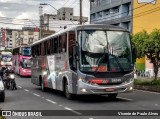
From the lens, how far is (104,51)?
61.1 ft

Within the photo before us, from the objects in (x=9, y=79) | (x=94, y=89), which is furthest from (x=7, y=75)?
(x=94, y=89)

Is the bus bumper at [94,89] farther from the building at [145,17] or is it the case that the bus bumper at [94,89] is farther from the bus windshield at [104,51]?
the building at [145,17]

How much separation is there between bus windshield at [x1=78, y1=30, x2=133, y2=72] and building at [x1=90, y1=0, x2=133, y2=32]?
44282 millimetres

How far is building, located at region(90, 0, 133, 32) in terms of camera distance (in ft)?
215

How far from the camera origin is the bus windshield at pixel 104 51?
18438mm

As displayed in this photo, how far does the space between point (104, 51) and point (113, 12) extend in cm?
5348

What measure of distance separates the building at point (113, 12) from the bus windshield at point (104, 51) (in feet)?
145

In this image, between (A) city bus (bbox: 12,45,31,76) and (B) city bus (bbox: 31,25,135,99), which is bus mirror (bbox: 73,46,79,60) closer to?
(B) city bus (bbox: 31,25,135,99)

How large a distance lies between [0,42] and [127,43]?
561 feet

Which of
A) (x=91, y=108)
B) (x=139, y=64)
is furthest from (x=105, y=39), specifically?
(x=139, y=64)

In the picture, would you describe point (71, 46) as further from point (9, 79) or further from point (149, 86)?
point (149, 86)

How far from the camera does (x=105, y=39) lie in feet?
62.1

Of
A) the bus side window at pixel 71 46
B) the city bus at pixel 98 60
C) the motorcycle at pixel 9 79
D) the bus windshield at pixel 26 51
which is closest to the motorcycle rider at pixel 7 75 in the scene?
the motorcycle at pixel 9 79

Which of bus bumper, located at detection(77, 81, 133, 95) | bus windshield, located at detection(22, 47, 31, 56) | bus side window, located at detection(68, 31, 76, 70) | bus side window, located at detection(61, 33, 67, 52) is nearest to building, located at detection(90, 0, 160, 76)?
bus windshield, located at detection(22, 47, 31, 56)
